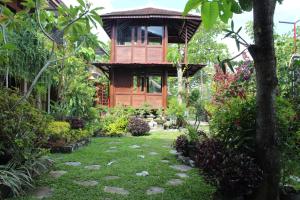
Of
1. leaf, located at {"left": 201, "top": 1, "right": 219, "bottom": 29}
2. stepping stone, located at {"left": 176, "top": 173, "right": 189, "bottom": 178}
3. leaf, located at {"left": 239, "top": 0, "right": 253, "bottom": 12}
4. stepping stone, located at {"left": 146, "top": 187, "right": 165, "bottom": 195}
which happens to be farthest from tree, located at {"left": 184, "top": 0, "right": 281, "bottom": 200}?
stepping stone, located at {"left": 176, "top": 173, "right": 189, "bottom": 178}

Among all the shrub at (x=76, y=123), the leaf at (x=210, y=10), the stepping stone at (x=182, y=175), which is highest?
the leaf at (x=210, y=10)

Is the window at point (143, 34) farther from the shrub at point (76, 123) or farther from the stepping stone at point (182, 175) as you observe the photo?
the stepping stone at point (182, 175)

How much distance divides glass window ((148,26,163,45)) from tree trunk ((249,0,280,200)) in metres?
16.3

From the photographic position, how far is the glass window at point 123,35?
19375 millimetres

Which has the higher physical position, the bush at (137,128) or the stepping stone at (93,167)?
the bush at (137,128)

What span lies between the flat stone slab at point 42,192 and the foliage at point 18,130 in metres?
0.53

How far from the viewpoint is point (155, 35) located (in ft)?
63.7

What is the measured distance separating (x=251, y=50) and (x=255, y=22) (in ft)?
0.86

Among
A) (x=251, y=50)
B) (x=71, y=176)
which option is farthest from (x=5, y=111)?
(x=251, y=50)

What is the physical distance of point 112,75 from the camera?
19688 mm

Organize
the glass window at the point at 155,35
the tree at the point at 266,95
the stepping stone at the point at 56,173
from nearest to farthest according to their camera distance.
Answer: the tree at the point at 266,95 → the stepping stone at the point at 56,173 → the glass window at the point at 155,35

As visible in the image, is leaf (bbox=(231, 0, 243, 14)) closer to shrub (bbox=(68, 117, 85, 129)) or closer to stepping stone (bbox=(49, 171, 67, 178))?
stepping stone (bbox=(49, 171, 67, 178))

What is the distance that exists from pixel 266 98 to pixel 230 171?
949 mm

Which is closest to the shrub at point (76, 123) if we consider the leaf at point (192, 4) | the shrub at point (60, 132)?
the shrub at point (60, 132)
